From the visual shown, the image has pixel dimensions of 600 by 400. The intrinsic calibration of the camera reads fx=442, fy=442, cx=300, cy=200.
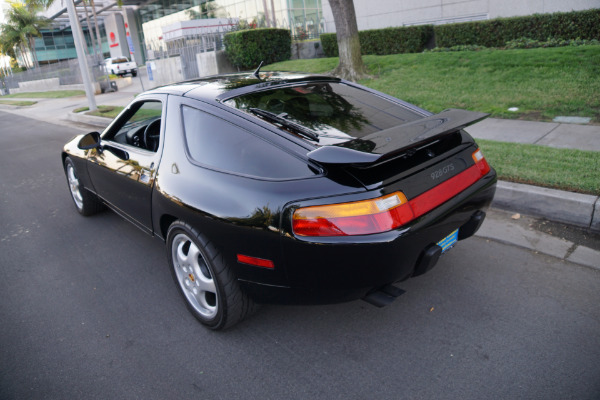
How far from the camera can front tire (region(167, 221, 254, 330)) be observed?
105 inches

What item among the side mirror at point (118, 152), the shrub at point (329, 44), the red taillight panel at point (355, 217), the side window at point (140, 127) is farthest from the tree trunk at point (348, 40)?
the red taillight panel at point (355, 217)

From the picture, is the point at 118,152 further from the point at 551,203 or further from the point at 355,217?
the point at 551,203

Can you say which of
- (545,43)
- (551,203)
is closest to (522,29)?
(545,43)

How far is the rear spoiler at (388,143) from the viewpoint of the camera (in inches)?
87.5

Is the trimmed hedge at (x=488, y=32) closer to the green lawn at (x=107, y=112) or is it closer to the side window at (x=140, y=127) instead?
the green lawn at (x=107, y=112)

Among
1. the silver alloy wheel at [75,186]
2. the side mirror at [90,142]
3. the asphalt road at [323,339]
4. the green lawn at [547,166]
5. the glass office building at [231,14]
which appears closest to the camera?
the asphalt road at [323,339]

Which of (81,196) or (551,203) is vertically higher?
(81,196)

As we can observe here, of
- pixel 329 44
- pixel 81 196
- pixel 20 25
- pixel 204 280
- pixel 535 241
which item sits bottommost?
pixel 535 241

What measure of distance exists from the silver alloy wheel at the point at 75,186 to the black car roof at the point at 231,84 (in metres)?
2.06

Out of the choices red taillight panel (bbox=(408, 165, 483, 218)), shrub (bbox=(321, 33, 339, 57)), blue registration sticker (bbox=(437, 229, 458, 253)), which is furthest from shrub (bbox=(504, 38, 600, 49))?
blue registration sticker (bbox=(437, 229, 458, 253))

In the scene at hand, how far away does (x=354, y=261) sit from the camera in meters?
2.27

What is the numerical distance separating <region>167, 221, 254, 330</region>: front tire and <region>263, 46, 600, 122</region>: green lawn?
6.44 metres

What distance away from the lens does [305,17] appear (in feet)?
96.2

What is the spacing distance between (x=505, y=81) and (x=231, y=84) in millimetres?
7589
